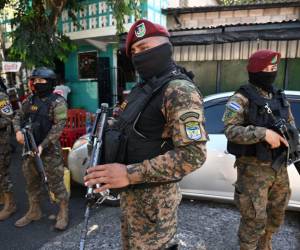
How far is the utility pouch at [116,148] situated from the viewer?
5.31 feet

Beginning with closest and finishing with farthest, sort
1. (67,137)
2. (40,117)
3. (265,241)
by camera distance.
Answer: (265,241)
(40,117)
(67,137)

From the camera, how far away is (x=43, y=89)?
333 centimetres

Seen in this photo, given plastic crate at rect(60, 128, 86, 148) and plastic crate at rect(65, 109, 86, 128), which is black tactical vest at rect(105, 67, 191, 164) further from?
plastic crate at rect(65, 109, 86, 128)

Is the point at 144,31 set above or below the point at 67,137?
above

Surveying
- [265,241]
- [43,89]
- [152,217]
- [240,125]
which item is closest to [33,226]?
[43,89]

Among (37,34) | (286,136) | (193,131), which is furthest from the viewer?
(37,34)

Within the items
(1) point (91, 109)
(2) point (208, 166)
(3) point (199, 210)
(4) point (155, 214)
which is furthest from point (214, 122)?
(1) point (91, 109)

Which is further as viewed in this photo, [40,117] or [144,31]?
[40,117]

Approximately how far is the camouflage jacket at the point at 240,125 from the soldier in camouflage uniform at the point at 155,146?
82 centimetres

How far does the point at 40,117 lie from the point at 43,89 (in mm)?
299

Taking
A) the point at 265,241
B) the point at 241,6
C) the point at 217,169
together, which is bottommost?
the point at 265,241

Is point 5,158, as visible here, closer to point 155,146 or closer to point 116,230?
point 116,230

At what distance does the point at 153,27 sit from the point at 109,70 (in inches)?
265

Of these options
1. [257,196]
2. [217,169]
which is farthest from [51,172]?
[257,196]
